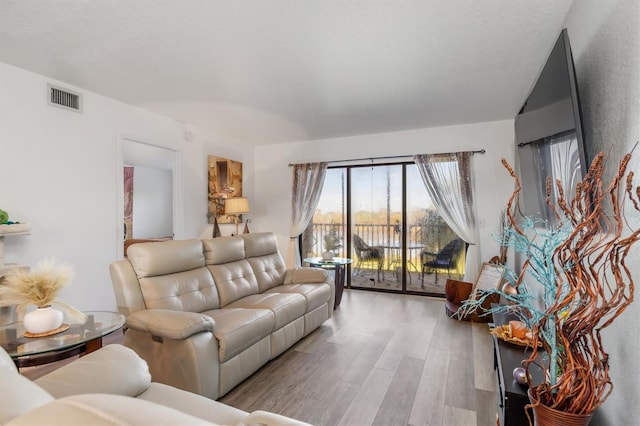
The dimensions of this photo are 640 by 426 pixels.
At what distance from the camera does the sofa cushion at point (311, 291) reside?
10.6 feet

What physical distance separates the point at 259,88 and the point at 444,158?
112 inches

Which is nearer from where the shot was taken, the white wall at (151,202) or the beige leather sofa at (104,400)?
the beige leather sofa at (104,400)

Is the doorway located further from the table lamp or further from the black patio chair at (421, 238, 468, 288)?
the black patio chair at (421, 238, 468, 288)

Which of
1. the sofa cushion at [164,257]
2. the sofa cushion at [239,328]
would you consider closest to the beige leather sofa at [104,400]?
the sofa cushion at [239,328]

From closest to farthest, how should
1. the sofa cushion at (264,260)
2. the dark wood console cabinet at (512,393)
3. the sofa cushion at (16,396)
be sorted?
the sofa cushion at (16,396) → the dark wood console cabinet at (512,393) → the sofa cushion at (264,260)

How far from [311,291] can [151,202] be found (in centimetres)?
614

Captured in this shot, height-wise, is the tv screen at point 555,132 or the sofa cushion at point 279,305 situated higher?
the tv screen at point 555,132

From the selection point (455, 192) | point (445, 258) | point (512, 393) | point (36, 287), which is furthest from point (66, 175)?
point (445, 258)

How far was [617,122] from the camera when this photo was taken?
50.2 inches

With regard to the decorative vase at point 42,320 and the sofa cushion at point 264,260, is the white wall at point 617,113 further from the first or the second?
the sofa cushion at point 264,260

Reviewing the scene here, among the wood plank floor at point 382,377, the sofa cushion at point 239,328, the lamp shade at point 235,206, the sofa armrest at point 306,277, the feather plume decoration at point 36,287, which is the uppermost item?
the lamp shade at point 235,206

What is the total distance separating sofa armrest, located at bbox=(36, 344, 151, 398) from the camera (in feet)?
4.03

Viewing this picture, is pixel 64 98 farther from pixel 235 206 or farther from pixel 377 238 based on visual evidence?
pixel 377 238

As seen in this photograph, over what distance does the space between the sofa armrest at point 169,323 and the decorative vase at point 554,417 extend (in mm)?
1778
